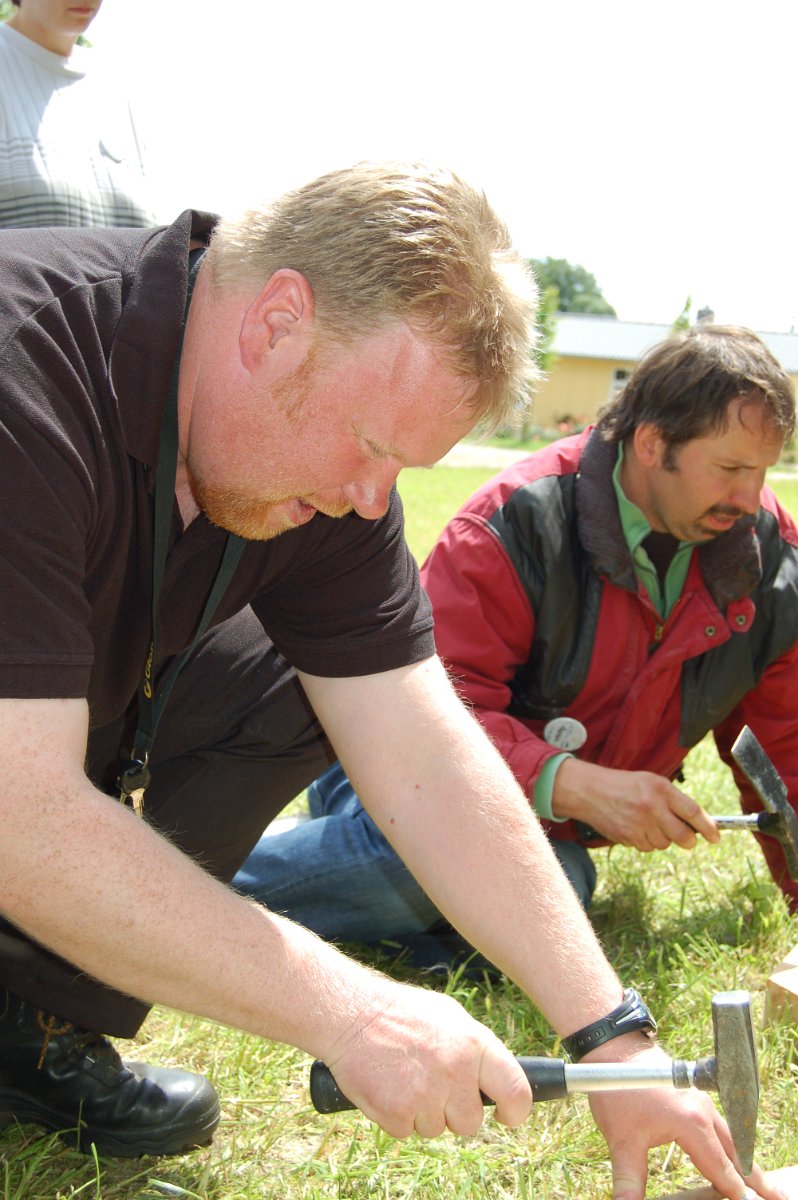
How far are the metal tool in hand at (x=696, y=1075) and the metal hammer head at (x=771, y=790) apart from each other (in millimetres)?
1357

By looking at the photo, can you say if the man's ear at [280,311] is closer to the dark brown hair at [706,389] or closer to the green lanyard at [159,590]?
the green lanyard at [159,590]

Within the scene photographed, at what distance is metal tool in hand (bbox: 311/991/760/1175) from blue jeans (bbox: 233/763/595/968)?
121cm

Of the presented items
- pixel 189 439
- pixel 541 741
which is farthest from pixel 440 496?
pixel 189 439

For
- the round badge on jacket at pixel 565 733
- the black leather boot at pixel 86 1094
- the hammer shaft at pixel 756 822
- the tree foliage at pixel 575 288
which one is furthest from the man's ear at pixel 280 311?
the tree foliage at pixel 575 288

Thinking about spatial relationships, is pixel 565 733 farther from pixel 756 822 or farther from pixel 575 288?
pixel 575 288

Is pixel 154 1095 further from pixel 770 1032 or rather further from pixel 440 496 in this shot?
pixel 440 496

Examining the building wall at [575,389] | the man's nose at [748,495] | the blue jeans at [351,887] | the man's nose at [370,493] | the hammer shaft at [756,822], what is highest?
the man's nose at [370,493]

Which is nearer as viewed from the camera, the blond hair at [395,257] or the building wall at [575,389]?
the blond hair at [395,257]

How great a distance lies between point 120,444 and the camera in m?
1.84

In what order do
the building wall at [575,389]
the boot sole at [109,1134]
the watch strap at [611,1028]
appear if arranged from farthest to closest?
the building wall at [575,389]
the boot sole at [109,1134]
the watch strap at [611,1028]

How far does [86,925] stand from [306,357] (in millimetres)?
863

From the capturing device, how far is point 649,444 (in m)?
3.29

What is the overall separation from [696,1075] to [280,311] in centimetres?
128

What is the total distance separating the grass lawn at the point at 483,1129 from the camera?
2.16m
